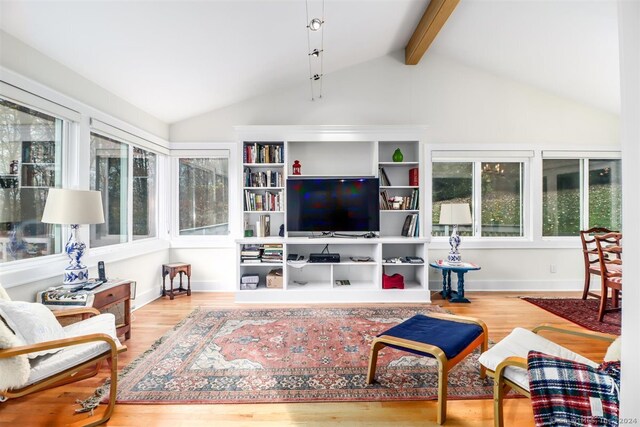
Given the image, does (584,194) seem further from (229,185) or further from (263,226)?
(229,185)

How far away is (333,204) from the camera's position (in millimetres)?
4016

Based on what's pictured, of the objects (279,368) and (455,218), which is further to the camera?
(455,218)

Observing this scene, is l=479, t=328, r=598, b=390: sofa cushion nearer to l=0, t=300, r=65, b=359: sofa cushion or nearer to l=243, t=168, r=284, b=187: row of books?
l=0, t=300, r=65, b=359: sofa cushion

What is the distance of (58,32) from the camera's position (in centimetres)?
230

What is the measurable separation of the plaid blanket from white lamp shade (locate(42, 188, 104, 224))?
294 cm

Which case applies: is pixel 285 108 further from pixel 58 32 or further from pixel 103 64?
pixel 58 32

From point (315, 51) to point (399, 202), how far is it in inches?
82.4

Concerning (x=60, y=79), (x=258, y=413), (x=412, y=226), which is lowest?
(x=258, y=413)

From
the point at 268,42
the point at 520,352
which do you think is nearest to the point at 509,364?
the point at 520,352

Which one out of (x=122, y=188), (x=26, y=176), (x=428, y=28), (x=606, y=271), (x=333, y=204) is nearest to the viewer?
(x=26, y=176)

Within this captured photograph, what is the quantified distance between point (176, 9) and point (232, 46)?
2.32 feet

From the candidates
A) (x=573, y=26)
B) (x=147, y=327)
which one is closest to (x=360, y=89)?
(x=573, y=26)

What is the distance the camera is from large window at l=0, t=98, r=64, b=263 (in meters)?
2.30

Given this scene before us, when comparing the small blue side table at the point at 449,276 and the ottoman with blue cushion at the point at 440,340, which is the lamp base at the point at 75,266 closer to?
the ottoman with blue cushion at the point at 440,340
